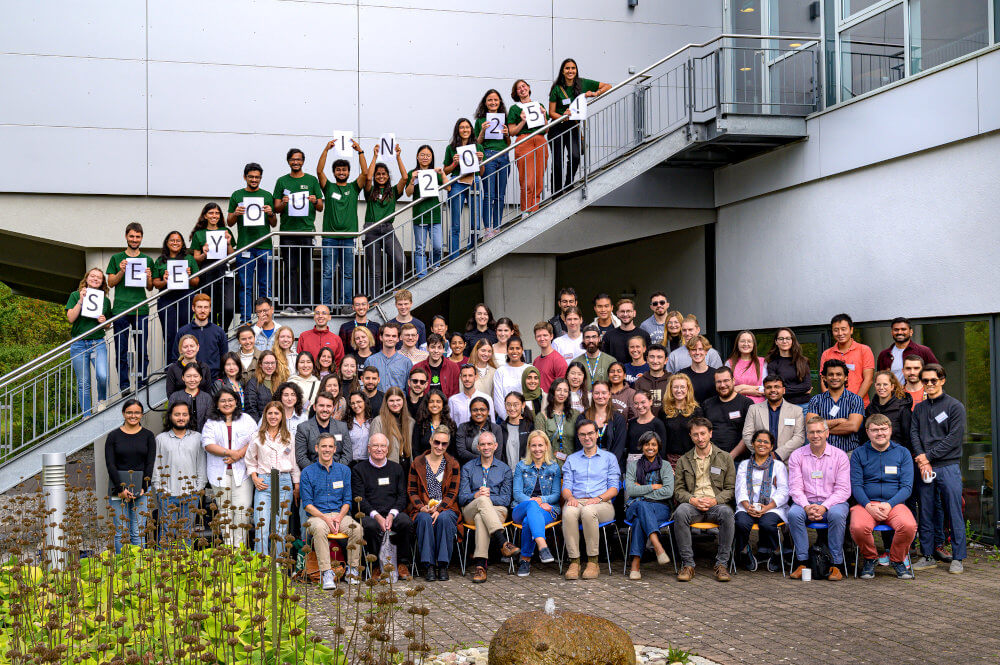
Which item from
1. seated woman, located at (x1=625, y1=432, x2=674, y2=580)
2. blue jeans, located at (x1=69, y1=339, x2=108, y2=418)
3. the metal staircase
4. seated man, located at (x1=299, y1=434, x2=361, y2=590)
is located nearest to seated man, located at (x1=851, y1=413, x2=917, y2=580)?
seated woman, located at (x1=625, y1=432, x2=674, y2=580)

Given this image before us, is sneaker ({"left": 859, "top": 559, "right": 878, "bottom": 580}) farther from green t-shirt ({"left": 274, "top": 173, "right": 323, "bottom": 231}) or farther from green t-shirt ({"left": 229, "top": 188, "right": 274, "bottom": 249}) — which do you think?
green t-shirt ({"left": 229, "top": 188, "right": 274, "bottom": 249})

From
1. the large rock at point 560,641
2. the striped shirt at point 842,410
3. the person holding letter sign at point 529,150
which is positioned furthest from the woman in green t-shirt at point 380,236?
the large rock at point 560,641

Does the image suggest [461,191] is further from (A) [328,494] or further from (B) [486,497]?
(A) [328,494]

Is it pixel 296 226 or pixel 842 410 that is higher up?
pixel 296 226

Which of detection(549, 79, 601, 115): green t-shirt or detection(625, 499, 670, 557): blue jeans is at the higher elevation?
detection(549, 79, 601, 115): green t-shirt

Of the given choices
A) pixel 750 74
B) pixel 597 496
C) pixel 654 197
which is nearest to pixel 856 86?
pixel 750 74

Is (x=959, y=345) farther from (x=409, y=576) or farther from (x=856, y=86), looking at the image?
(x=409, y=576)

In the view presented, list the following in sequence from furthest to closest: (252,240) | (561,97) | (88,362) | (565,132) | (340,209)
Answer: (561,97) < (565,132) < (340,209) < (252,240) < (88,362)

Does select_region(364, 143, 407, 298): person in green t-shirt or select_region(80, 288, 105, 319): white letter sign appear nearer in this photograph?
select_region(80, 288, 105, 319): white letter sign

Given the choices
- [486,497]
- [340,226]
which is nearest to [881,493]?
[486,497]

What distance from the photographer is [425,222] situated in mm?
12164

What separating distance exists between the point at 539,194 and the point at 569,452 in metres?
4.21

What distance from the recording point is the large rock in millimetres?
5367

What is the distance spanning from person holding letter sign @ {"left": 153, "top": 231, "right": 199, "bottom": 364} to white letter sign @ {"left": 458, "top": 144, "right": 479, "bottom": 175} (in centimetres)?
320
